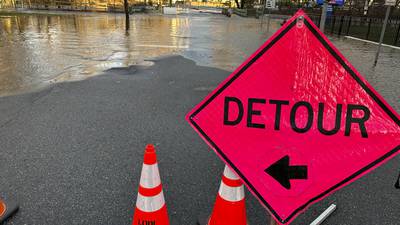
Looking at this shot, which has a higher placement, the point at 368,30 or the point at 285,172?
the point at 285,172

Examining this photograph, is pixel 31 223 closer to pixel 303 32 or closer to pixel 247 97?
pixel 247 97

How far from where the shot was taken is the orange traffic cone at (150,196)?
2455mm

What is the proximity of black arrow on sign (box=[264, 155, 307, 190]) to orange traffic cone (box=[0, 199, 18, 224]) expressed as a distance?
7.26 feet

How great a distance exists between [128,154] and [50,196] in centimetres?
109

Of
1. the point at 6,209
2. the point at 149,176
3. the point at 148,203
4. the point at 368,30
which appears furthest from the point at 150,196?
the point at 368,30

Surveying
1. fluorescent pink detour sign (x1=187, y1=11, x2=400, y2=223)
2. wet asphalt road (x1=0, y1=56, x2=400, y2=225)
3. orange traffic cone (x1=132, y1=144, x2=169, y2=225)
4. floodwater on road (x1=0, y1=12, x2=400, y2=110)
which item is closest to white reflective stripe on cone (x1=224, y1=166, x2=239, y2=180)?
fluorescent pink detour sign (x1=187, y1=11, x2=400, y2=223)

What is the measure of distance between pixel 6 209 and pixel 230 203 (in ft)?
6.28

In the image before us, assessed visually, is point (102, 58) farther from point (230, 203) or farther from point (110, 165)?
point (230, 203)

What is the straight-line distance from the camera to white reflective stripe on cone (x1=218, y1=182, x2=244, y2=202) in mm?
2506

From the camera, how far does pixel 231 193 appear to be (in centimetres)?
251

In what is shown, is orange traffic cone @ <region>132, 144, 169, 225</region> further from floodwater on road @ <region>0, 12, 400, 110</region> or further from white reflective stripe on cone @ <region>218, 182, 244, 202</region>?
floodwater on road @ <region>0, 12, 400, 110</region>

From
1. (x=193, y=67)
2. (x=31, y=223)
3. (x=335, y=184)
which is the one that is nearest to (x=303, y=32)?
(x=335, y=184)

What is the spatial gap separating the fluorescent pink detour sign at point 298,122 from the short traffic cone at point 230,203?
227mm

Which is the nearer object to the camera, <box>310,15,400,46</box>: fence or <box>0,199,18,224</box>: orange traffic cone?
<box>0,199,18,224</box>: orange traffic cone
